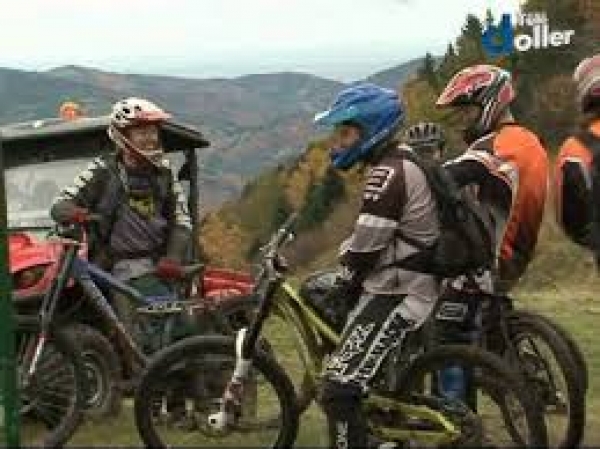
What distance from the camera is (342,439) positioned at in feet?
18.8

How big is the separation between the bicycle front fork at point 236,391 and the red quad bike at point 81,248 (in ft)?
1.63

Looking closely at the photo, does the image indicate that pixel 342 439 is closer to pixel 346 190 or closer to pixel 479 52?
pixel 479 52

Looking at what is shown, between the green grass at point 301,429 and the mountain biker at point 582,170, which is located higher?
the mountain biker at point 582,170

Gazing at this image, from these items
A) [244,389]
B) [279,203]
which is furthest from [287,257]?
[279,203]

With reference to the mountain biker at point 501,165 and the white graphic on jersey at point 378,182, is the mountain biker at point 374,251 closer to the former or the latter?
the white graphic on jersey at point 378,182

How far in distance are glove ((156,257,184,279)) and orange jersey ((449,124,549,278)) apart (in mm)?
1652

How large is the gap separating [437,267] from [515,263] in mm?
799

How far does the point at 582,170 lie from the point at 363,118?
0.97 meters

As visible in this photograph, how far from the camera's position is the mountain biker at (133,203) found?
721 cm

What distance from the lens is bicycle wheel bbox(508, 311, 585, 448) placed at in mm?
6199

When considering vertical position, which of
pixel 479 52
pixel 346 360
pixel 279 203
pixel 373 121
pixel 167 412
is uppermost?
pixel 373 121

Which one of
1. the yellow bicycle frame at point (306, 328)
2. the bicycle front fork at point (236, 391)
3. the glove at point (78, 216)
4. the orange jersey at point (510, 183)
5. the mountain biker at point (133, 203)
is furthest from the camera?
the mountain biker at point (133, 203)

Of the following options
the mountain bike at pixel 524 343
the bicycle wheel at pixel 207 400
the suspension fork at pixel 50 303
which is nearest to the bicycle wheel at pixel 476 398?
the mountain bike at pixel 524 343

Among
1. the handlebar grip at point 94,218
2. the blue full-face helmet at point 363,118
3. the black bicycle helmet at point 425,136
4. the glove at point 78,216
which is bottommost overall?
the handlebar grip at point 94,218
